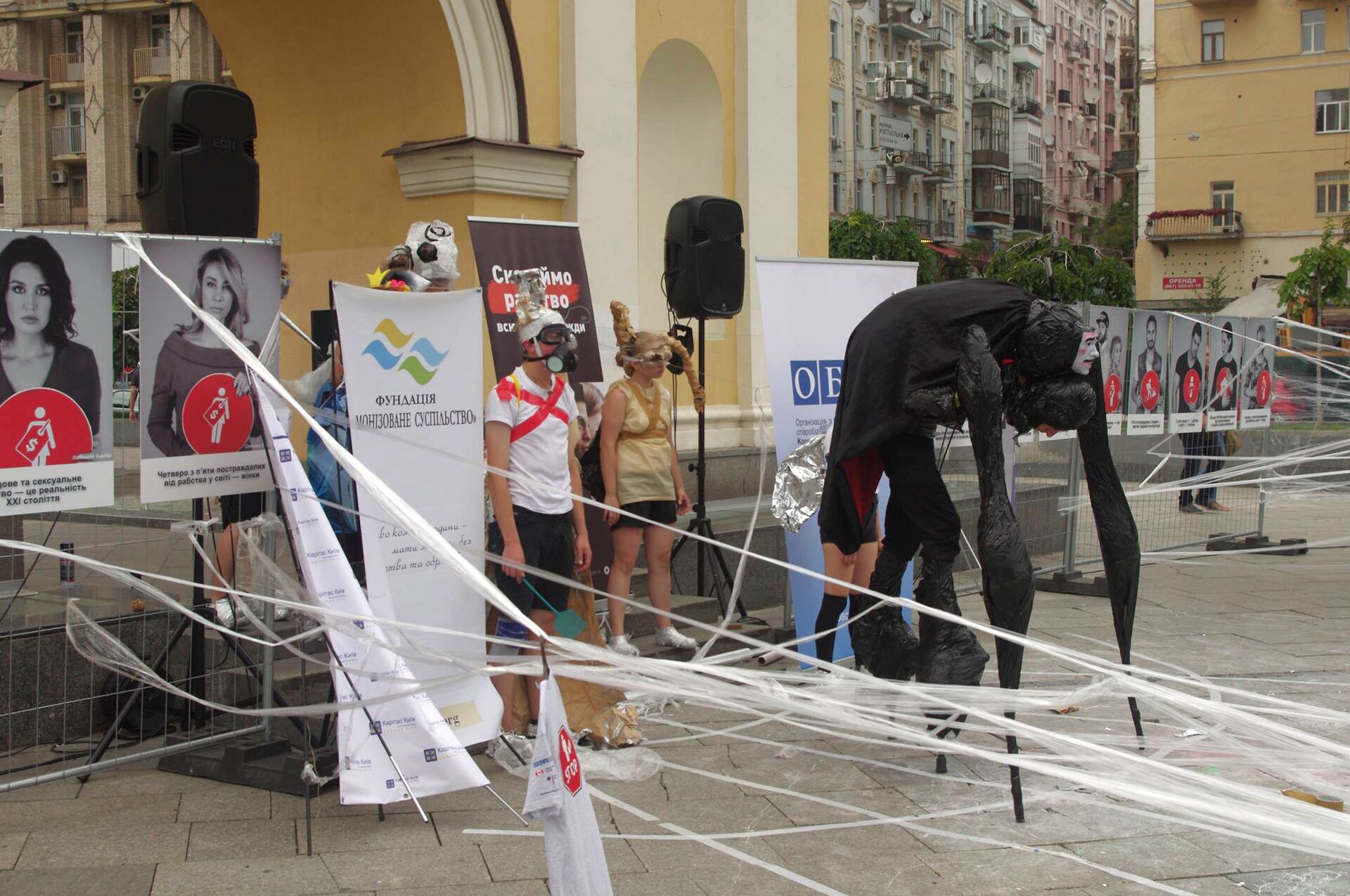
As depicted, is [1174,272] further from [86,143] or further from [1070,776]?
[1070,776]

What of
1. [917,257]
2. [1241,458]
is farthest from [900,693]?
[917,257]

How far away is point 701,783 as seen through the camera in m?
5.09

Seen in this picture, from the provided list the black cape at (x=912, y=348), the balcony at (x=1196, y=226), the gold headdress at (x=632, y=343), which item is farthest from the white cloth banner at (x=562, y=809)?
the balcony at (x=1196, y=226)

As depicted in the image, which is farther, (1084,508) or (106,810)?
(1084,508)

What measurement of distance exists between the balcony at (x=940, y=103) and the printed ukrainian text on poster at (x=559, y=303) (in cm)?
5839

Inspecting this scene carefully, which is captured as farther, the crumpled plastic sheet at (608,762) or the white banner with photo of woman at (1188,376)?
the white banner with photo of woman at (1188,376)

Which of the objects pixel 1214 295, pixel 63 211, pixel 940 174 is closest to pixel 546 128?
pixel 1214 295

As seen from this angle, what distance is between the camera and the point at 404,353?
201 inches

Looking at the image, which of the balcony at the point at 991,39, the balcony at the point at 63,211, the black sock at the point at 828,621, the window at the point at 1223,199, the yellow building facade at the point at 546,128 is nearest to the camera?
the black sock at the point at 828,621

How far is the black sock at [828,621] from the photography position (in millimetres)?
5785

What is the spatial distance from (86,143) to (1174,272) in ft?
125

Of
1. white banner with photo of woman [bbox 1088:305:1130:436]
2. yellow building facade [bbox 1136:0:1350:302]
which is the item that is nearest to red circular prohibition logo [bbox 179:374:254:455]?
white banner with photo of woman [bbox 1088:305:1130:436]

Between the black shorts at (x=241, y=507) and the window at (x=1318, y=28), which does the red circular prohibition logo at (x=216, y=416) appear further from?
the window at (x=1318, y=28)

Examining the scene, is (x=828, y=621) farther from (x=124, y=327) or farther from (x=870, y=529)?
(x=124, y=327)
